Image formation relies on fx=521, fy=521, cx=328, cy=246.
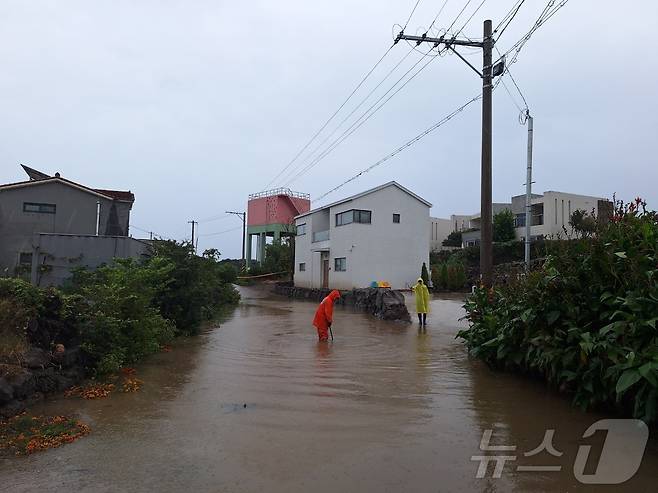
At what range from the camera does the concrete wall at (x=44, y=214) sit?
23.6 metres

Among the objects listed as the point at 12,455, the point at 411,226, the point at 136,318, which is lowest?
the point at 12,455

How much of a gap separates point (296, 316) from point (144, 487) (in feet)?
56.5

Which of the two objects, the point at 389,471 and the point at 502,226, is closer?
the point at 389,471

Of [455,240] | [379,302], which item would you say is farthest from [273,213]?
[379,302]

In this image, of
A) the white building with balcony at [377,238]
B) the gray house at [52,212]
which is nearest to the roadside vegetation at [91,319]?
the gray house at [52,212]

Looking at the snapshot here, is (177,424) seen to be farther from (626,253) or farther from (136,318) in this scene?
(626,253)

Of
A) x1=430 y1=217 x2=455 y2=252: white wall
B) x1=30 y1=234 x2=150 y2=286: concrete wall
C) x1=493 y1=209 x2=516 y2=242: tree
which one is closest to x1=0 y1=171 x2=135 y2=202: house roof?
x1=30 y1=234 x2=150 y2=286: concrete wall

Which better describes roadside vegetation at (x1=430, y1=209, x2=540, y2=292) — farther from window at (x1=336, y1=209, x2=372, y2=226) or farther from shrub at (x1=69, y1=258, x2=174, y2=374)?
shrub at (x1=69, y1=258, x2=174, y2=374)

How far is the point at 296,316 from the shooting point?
21359 millimetres

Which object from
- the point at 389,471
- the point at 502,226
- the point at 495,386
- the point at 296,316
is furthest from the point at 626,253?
the point at 502,226

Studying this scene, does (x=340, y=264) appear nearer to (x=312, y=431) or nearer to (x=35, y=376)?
(x=35, y=376)

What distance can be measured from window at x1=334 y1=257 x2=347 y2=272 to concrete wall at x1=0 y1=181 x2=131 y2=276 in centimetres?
1447

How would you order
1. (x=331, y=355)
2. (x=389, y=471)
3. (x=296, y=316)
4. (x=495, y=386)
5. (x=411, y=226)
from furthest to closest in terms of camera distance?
(x=411, y=226) < (x=296, y=316) < (x=331, y=355) < (x=495, y=386) < (x=389, y=471)

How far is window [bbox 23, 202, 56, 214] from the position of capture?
2405 cm
